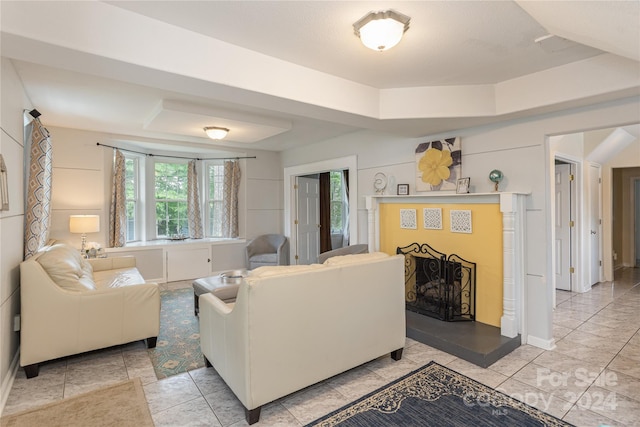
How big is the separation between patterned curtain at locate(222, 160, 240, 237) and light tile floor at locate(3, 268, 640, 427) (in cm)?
322

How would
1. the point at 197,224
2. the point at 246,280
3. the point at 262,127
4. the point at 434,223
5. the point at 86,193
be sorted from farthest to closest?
the point at 197,224 → the point at 86,193 → the point at 262,127 → the point at 434,223 → the point at 246,280

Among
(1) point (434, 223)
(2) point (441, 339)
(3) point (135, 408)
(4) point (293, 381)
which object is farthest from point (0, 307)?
(1) point (434, 223)

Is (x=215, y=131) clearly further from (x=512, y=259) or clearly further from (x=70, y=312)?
(x=512, y=259)

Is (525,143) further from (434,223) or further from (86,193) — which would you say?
(86,193)

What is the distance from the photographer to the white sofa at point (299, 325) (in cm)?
196

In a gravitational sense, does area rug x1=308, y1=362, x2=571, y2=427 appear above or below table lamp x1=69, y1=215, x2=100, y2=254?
below

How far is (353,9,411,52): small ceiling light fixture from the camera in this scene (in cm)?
183

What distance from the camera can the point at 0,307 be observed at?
223 cm

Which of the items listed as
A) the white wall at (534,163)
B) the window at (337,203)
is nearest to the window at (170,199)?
the window at (337,203)

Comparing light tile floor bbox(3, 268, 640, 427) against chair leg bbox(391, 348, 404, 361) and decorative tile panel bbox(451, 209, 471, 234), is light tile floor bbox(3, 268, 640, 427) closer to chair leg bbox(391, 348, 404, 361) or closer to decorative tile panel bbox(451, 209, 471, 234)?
chair leg bbox(391, 348, 404, 361)

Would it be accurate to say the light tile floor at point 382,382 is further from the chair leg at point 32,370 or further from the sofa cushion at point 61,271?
the sofa cushion at point 61,271

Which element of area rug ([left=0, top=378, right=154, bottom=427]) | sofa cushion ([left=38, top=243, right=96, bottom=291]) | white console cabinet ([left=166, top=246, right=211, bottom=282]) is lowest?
area rug ([left=0, top=378, right=154, bottom=427])

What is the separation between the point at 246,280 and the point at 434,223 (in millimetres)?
2613

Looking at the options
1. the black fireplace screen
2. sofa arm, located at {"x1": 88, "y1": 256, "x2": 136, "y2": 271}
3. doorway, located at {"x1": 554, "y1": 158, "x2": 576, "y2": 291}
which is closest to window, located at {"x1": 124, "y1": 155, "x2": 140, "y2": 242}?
sofa arm, located at {"x1": 88, "y1": 256, "x2": 136, "y2": 271}
